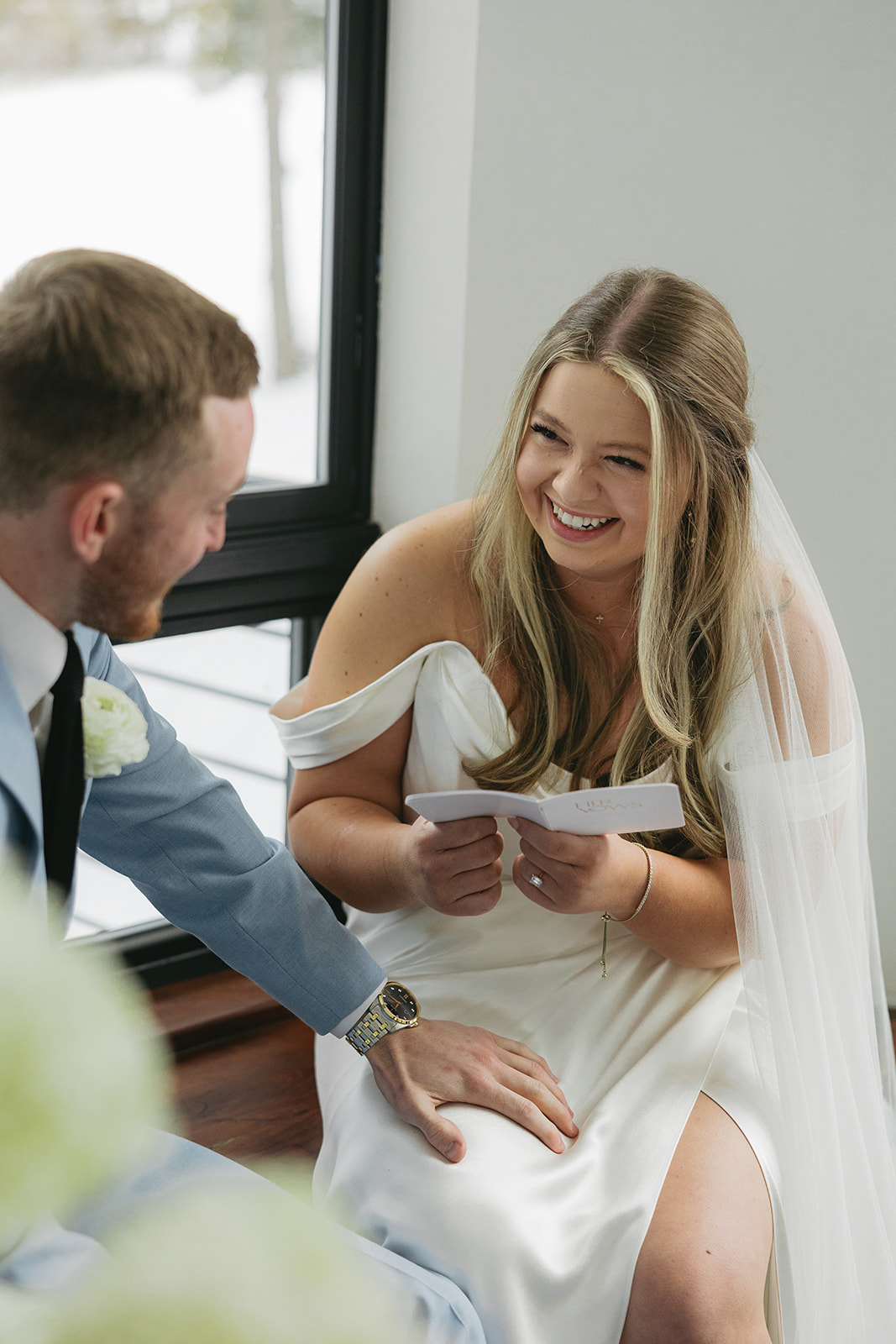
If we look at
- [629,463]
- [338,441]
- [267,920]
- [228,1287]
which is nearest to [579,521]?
[629,463]

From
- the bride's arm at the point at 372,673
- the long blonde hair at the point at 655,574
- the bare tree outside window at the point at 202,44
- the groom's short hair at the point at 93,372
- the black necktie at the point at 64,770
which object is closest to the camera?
the groom's short hair at the point at 93,372

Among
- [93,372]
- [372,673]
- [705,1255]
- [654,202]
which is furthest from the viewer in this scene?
[654,202]

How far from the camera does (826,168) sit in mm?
2230

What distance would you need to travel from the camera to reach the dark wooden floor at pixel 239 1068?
2.08 meters

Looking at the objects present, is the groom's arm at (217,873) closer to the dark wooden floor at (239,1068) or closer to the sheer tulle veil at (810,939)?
the sheer tulle veil at (810,939)

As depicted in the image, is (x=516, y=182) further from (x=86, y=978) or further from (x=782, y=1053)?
(x=86, y=978)

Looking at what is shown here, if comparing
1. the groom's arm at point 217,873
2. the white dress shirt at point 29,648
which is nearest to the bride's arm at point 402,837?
the groom's arm at point 217,873

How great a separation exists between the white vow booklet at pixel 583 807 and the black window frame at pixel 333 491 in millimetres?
961

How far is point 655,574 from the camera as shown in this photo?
1577 millimetres

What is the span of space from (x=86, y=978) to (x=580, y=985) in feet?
4.51

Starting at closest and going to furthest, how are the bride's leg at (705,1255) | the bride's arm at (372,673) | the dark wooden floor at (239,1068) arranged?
the bride's leg at (705,1255) → the bride's arm at (372,673) → the dark wooden floor at (239,1068)

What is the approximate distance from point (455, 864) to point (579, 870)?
152mm

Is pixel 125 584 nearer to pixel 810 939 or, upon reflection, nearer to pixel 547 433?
pixel 547 433

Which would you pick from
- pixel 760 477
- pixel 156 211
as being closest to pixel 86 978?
pixel 760 477
